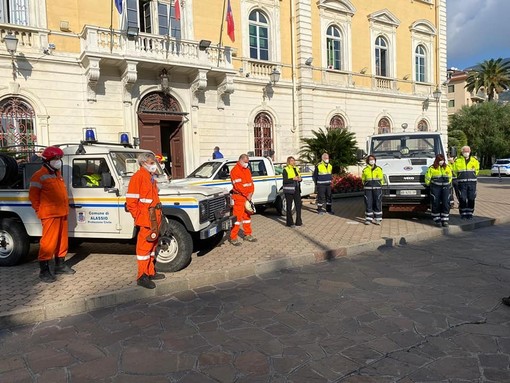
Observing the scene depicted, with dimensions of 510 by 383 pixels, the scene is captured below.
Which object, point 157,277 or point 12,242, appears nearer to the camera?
point 157,277

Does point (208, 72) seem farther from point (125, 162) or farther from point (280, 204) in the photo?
point (125, 162)

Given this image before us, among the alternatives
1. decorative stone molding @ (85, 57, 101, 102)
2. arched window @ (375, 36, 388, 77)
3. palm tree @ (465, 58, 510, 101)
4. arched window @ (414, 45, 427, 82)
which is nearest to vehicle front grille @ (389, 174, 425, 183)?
decorative stone molding @ (85, 57, 101, 102)

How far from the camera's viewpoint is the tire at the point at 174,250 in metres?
6.40

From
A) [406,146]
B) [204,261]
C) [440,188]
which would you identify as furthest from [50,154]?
[406,146]

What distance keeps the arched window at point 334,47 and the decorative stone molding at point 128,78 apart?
11974 mm

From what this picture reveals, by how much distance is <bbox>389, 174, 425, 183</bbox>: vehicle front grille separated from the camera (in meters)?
10.4

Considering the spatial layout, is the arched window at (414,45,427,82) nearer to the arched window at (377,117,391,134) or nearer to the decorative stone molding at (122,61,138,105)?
the arched window at (377,117,391,134)

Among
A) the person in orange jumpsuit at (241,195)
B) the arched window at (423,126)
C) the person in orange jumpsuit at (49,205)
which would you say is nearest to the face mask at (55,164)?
the person in orange jumpsuit at (49,205)

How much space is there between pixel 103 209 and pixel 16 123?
10.2 meters

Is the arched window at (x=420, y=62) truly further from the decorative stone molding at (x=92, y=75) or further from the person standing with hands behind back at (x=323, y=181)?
the decorative stone molding at (x=92, y=75)

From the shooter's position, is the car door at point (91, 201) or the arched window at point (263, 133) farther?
the arched window at point (263, 133)

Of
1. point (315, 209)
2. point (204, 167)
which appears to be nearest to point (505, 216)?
point (315, 209)

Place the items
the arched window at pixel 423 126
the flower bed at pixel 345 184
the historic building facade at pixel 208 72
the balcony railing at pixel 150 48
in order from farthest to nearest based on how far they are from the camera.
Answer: the arched window at pixel 423 126, the flower bed at pixel 345 184, the balcony railing at pixel 150 48, the historic building facade at pixel 208 72

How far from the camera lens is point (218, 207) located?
7.32 meters
